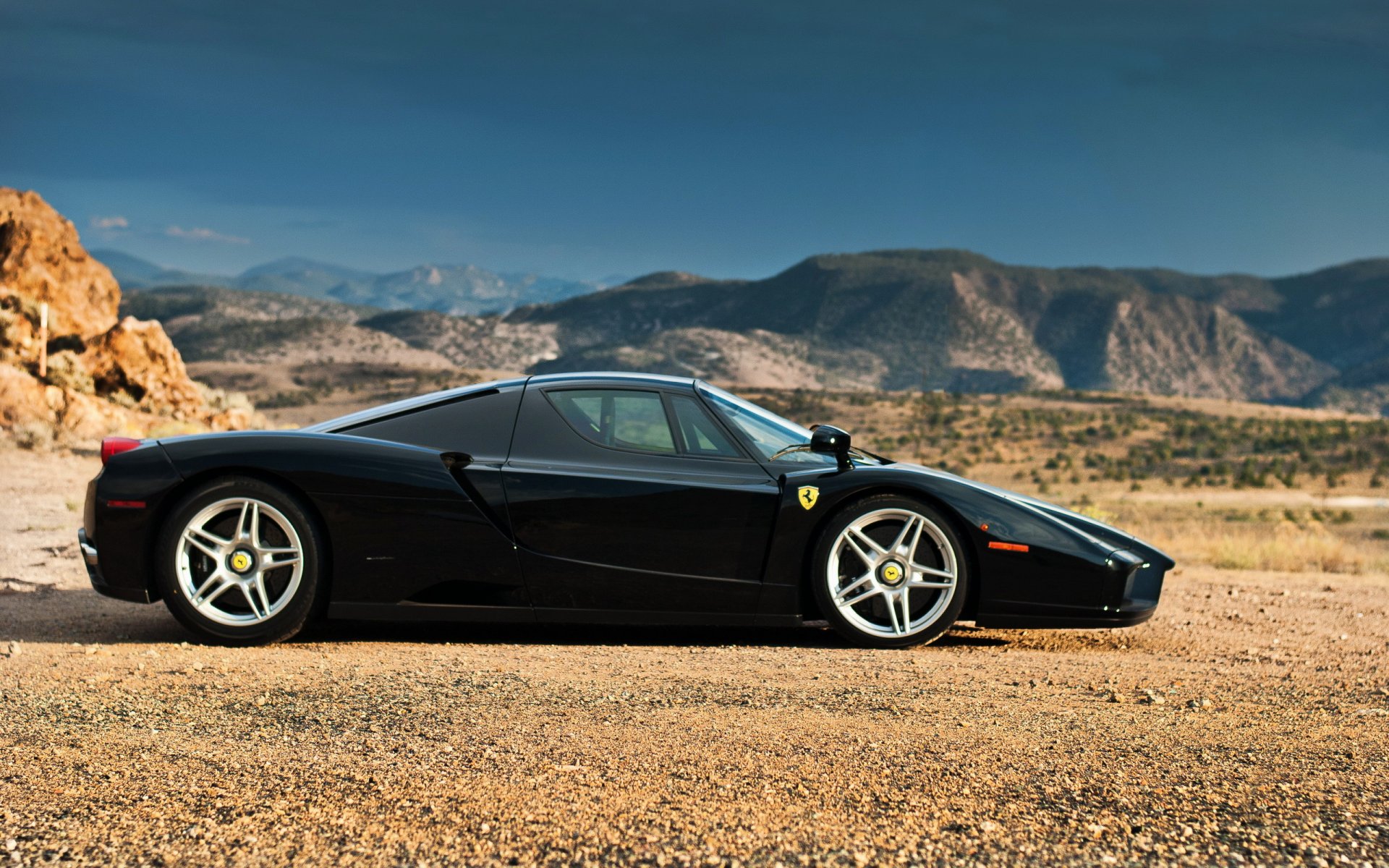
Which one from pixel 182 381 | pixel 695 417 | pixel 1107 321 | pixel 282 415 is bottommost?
pixel 282 415

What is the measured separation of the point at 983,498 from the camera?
5.09 m

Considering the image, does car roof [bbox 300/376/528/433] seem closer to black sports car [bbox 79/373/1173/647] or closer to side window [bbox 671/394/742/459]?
black sports car [bbox 79/373/1173/647]

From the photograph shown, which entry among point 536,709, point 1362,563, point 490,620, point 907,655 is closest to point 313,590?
point 490,620

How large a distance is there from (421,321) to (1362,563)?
409 ft

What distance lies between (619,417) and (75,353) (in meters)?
19.6

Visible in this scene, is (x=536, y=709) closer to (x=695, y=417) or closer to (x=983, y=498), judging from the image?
(x=695, y=417)

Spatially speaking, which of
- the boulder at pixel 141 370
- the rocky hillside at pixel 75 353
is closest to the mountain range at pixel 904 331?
the rocky hillside at pixel 75 353

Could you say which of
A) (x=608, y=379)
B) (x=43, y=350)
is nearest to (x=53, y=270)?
(x=43, y=350)

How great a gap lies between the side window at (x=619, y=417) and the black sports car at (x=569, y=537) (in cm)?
1

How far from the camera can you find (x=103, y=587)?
5.00 metres

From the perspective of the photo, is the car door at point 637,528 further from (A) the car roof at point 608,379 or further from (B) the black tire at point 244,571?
(B) the black tire at point 244,571

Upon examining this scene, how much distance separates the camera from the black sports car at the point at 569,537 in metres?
4.90

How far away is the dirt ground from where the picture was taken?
251 cm

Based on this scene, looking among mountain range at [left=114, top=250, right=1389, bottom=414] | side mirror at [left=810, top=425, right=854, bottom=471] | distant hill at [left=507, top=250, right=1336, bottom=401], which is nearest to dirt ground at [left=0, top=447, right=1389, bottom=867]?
side mirror at [left=810, top=425, right=854, bottom=471]
